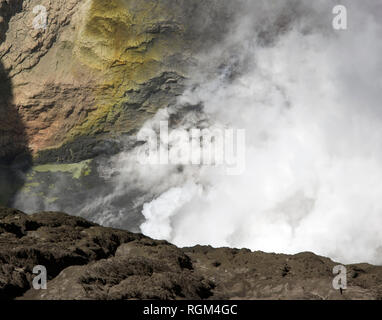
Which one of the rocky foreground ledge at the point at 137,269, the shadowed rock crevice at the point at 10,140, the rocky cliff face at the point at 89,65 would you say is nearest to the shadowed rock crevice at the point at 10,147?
the shadowed rock crevice at the point at 10,140

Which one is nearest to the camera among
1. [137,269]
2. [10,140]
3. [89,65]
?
[137,269]

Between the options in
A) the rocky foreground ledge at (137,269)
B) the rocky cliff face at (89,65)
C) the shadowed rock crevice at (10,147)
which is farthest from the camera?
the shadowed rock crevice at (10,147)

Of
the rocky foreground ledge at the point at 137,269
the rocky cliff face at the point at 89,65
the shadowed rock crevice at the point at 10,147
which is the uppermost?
the rocky cliff face at the point at 89,65

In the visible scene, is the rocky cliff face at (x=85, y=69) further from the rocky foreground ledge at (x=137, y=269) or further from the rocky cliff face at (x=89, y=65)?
the rocky foreground ledge at (x=137, y=269)

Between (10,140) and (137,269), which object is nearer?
(137,269)

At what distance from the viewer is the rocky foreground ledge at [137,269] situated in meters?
9.01

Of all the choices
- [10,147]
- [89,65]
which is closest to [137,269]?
[89,65]

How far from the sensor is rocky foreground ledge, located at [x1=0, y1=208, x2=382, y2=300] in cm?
901

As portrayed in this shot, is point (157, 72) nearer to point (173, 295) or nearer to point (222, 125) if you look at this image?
point (222, 125)

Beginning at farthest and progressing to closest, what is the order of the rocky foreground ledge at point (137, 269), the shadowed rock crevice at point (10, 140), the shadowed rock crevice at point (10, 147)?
the shadowed rock crevice at point (10, 147), the shadowed rock crevice at point (10, 140), the rocky foreground ledge at point (137, 269)

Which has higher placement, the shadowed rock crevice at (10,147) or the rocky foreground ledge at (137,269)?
the shadowed rock crevice at (10,147)

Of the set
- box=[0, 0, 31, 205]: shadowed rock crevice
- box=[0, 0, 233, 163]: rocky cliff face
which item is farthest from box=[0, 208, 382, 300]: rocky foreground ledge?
box=[0, 0, 31, 205]: shadowed rock crevice

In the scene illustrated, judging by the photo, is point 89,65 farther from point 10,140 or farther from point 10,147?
point 10,147

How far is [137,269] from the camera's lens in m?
10.1
